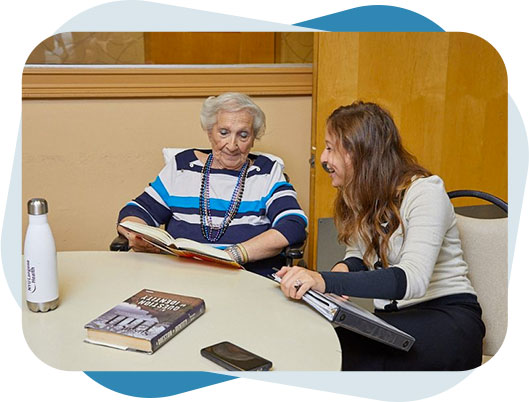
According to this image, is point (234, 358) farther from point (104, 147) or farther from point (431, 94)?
point (431, 94)

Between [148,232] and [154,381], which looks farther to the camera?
[148,232]

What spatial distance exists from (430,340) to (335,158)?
50cm

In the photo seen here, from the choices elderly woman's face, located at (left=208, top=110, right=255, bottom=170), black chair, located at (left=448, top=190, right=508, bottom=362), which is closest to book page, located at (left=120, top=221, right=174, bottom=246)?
elderly woman's face, located at (left=208, top=110, right=255, bottom=170)

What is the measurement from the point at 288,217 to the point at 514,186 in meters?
0.60

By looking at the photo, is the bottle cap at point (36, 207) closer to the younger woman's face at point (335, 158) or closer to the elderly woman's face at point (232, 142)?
the elderly woman's face at point (232, 142)

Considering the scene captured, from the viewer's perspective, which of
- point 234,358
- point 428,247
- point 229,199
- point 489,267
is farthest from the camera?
point 229,199

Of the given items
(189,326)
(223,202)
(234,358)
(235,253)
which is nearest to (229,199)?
(223,202)

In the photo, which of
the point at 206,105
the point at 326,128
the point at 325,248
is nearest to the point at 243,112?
the point at 206,105

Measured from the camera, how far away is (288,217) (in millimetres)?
1677

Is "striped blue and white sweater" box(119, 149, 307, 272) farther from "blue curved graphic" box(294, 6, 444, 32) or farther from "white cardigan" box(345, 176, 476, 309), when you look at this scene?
"blue curved graphic" box(294, 6, 444, 32)

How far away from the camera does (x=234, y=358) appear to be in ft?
3.76

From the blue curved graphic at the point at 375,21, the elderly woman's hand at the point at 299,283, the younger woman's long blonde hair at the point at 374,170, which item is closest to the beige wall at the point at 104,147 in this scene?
the younger woman's long blonde hair at the point at 374,170

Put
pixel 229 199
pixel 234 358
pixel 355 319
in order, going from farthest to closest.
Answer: pixel 229 199
pixel 355 319
pixel 234 358

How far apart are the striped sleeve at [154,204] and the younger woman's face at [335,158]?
40 cm
